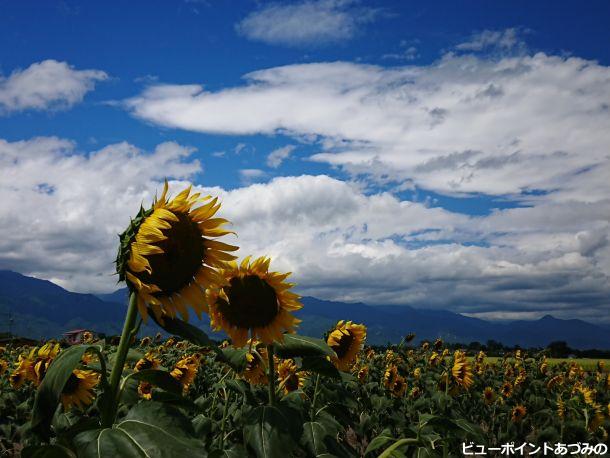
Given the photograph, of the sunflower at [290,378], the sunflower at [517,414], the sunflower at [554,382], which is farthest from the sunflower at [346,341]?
the sunflower at [554,382]

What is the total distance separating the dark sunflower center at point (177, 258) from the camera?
2.54 metres

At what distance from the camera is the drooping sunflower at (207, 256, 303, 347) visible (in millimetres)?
3643

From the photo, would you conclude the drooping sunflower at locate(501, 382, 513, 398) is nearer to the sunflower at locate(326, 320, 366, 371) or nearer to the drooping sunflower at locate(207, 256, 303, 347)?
the sunflower at locate(326, 320, 366, 371)

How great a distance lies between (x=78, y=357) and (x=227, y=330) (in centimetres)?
163

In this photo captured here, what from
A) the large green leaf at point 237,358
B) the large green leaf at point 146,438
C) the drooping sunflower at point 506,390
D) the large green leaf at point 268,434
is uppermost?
the large green leaf at point 237,358

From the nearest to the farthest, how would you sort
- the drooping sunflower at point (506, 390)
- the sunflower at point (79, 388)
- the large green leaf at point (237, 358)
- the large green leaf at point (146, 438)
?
the large green leaf at point (146, 438) → the large green leaf at point (237, 358) → the sunflower at point (79, 388) → the drooping sunflower at point (506, 390)

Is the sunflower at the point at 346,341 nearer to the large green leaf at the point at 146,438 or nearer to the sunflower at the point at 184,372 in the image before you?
the sunflower at the point at 184,372

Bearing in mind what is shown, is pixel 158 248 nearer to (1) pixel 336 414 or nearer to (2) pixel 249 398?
(2) pixel 249 398

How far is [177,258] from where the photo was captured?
2703 mm

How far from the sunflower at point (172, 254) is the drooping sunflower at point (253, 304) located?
0.78 meters

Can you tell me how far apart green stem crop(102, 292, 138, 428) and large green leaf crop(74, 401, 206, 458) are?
0.17 metres

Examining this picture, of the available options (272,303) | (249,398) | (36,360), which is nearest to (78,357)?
(249,398)

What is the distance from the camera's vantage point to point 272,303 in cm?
373

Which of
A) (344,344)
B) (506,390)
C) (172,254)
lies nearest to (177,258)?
(172,254)
